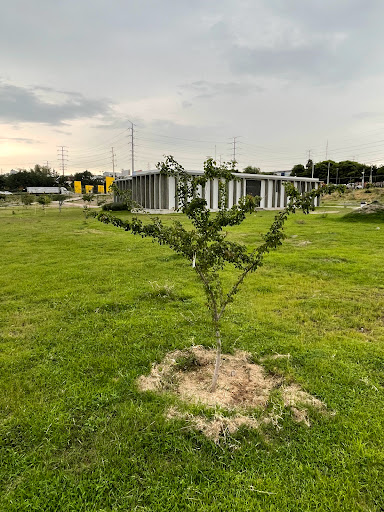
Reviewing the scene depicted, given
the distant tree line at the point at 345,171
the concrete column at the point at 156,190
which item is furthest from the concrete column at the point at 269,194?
the distant tree line at the point at 345,171

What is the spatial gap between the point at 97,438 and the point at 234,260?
1.96 m

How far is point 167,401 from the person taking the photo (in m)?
3.34

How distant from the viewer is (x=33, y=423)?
300 centimetres

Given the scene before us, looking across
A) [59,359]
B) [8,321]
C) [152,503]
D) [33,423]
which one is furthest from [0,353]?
[152,503]

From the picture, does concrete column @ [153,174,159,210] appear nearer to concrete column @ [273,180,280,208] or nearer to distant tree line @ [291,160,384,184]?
concrete column @ [273,180,280,208]

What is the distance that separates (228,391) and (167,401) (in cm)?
65

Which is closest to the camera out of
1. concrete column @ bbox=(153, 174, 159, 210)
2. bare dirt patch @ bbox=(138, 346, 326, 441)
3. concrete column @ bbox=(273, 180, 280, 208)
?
bare dirt patch @ bbox=(138, 346, 326, 441)

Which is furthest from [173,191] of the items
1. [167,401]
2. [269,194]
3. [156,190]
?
[167,401]

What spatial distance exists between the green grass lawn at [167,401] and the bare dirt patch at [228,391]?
0.38 feet

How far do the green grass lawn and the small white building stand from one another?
19698 mm

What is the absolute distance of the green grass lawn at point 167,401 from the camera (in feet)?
7.82

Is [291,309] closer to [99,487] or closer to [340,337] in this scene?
[340,337]

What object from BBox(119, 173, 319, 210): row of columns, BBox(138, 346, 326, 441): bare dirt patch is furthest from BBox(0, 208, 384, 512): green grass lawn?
BBox(119, 173, 319, 210): row of columns

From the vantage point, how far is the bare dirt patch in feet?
10.0
